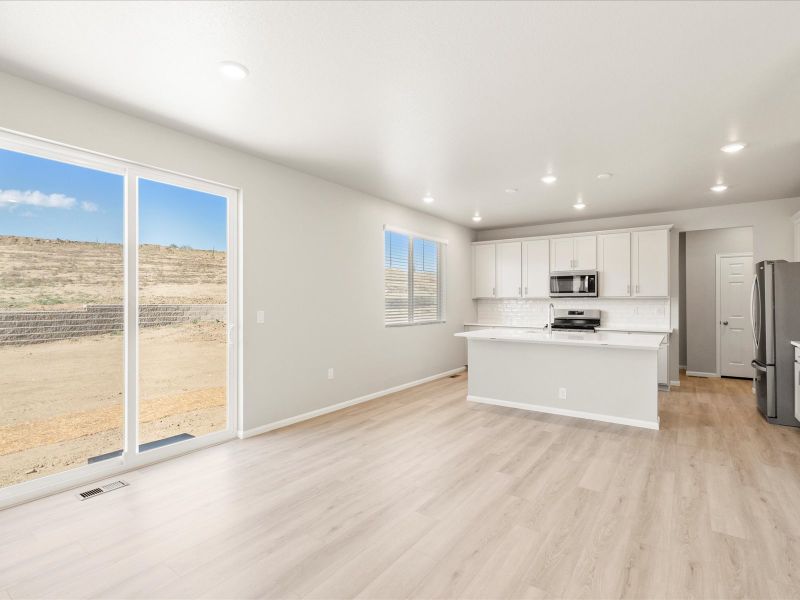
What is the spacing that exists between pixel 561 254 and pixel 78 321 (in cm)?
630

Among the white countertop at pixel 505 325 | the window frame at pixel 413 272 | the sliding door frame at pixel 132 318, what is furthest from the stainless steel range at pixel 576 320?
the sliding door frame at pixel 132 318

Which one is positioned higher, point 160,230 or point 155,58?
point 155,58

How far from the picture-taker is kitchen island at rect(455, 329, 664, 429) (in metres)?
4.20

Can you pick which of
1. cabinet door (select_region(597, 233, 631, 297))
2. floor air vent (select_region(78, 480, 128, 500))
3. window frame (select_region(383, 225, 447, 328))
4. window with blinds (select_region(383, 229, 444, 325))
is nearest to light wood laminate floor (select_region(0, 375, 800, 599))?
floor air vent (select_region(78, 480, 128, 500))

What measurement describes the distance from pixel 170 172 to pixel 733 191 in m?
6.21

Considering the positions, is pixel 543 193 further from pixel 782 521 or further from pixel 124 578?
pixel 124 578

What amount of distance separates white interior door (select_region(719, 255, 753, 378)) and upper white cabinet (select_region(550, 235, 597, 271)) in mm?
2277

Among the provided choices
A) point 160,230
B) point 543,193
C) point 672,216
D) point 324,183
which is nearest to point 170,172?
point 160,230

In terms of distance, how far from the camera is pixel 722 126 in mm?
3277

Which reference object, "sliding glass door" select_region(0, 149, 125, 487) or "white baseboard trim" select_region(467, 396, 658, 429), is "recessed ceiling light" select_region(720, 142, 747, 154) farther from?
"sliding glass door" select_region(0, 149, 125, 487)

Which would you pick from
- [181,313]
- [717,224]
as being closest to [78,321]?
[181,313]

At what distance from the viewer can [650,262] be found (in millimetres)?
6113

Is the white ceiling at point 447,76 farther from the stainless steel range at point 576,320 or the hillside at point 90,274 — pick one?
the stainless steel range at point 576,320

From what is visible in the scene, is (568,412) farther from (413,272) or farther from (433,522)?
(413,272)
